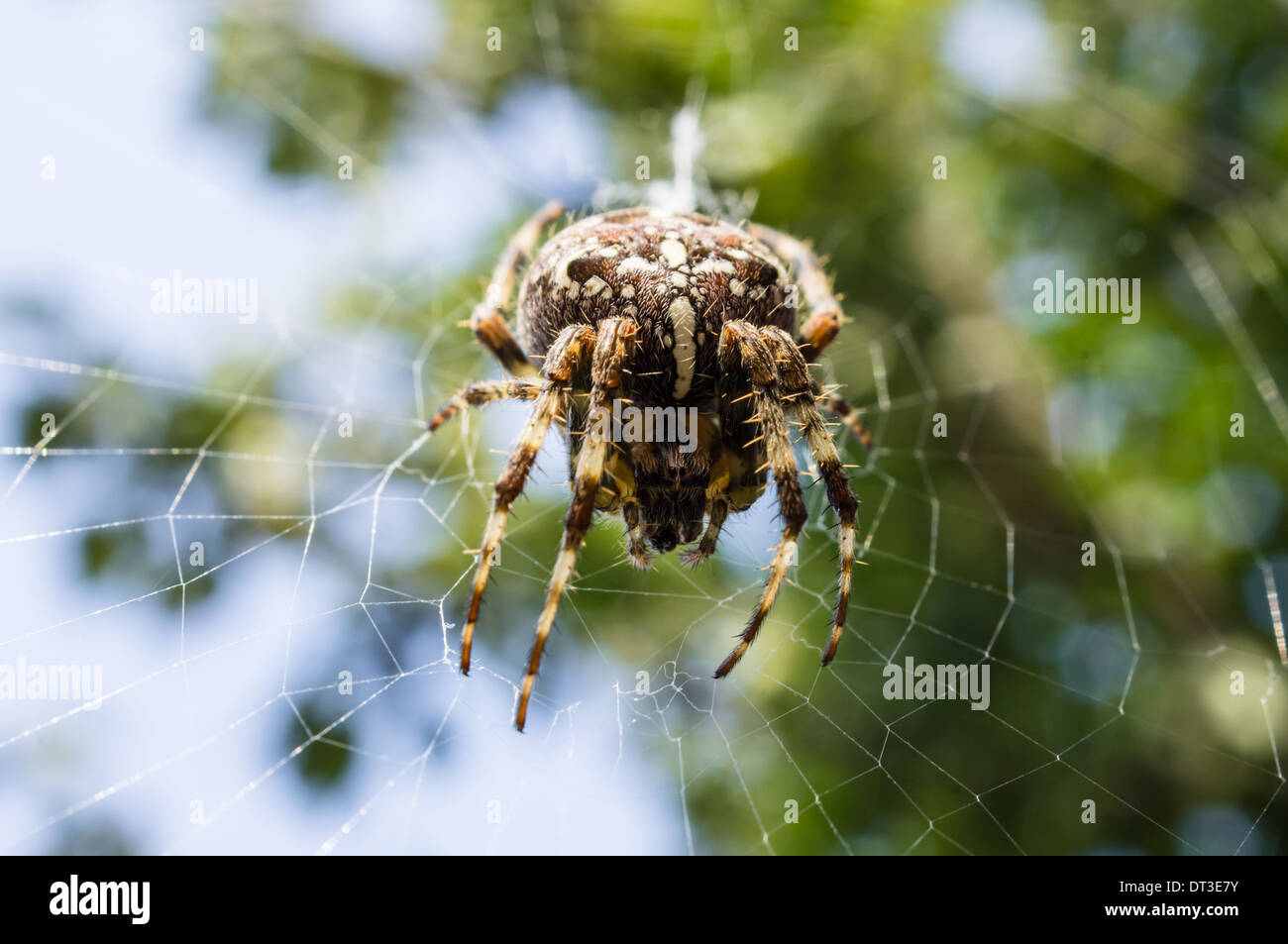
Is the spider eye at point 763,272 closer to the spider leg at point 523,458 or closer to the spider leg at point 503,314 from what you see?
the spider leg at point 523,458

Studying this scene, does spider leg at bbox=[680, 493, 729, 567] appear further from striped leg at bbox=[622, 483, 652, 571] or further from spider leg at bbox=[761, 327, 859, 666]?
spider leg at bbox=[761, 327, 859, 666]

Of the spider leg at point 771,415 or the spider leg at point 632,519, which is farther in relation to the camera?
the spider leg at point 632,519

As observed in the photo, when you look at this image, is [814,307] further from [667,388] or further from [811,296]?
[667,388]

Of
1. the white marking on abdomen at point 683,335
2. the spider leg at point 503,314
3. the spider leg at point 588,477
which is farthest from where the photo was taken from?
the spider leg at point 503,314

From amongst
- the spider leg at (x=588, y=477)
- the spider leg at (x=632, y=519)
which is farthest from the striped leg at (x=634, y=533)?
the spider leg at (x=588, y=477)
